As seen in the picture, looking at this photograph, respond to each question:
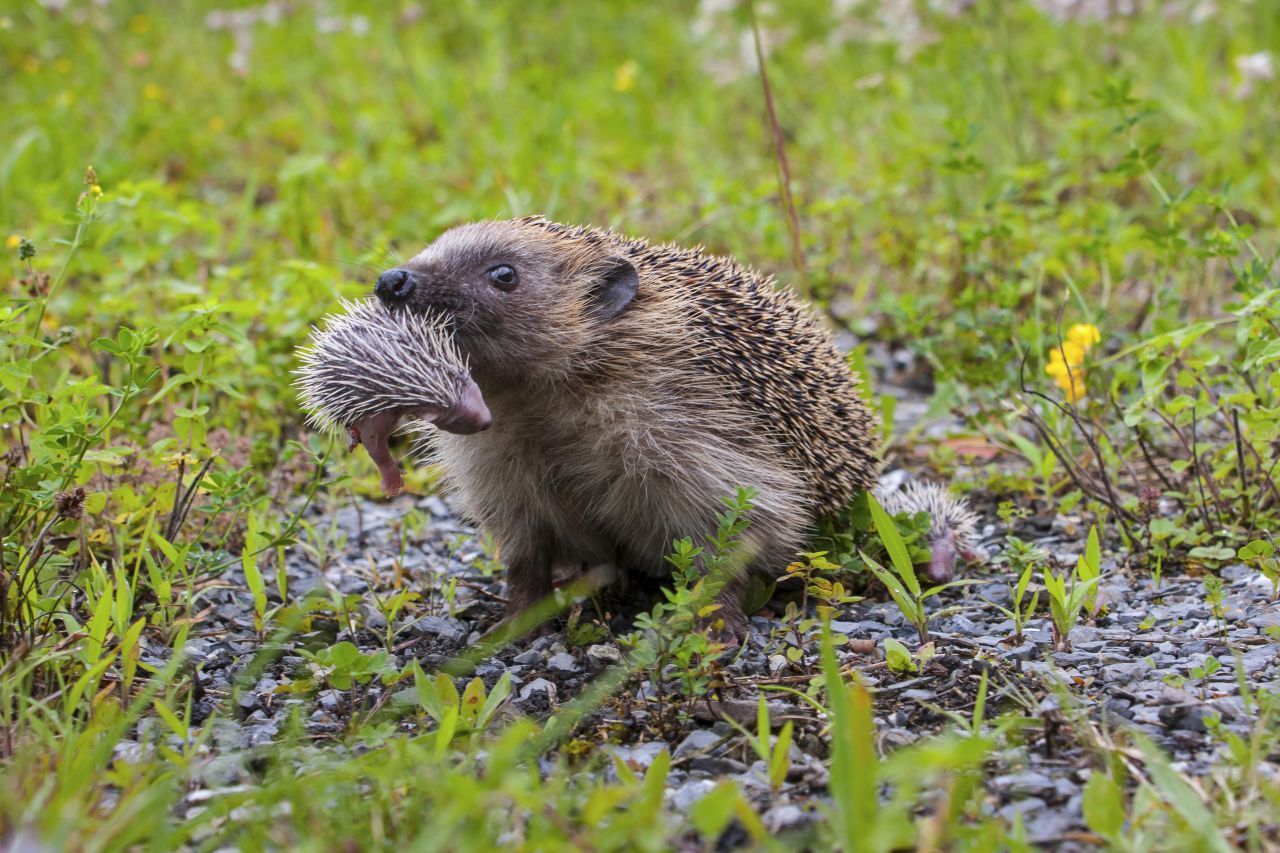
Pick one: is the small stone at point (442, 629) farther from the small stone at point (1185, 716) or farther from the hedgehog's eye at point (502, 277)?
the small stone at point (1185, 716)

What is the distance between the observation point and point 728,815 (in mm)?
2938

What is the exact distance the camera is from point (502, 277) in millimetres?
4844

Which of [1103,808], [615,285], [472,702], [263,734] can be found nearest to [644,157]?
[615,285]

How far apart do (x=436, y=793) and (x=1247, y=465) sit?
153 inches

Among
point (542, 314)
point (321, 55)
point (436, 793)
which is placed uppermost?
point (321, 55)

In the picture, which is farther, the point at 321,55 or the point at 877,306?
the point at 321,55

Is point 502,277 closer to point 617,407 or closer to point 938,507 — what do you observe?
Answer: point 617,407

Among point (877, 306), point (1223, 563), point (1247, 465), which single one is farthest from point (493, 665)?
point (877, 306)

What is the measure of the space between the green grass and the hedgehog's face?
0.66 m

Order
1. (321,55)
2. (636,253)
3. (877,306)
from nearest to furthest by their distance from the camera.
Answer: (636,253) → (877,306) → (321,55)

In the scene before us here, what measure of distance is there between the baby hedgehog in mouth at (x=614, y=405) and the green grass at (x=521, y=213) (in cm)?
69

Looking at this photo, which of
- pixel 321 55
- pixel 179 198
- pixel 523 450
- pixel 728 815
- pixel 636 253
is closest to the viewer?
pixel 728 815

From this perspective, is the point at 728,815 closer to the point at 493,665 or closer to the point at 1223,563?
the point at 493,665

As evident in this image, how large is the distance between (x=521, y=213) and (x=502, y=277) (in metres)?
2.92
